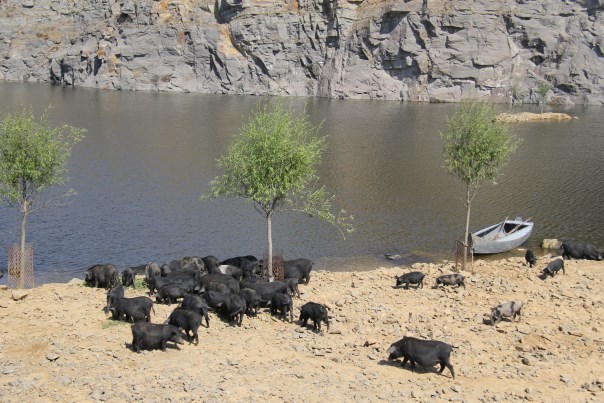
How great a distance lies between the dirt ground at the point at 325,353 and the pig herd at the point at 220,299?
1.47 feet

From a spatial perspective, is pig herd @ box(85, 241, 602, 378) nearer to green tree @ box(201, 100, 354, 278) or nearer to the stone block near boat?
green tree @ box(201, 100, 354, 278)

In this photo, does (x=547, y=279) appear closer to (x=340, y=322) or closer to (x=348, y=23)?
(x=340, y=322)

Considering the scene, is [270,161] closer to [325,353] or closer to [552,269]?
[325,353]

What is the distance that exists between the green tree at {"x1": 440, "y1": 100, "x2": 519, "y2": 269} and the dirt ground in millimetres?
7430

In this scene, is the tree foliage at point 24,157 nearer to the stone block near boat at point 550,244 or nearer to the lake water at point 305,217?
the lake water at point 305,217

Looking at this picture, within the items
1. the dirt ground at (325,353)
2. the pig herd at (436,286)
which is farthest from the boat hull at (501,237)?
the dirt ground at (325,353)

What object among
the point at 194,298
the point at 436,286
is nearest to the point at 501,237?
the point at 436,286

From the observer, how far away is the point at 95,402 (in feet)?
54.3

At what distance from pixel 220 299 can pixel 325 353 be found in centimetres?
455

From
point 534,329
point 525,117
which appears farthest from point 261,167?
point 525,117

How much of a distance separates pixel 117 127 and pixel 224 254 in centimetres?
4999

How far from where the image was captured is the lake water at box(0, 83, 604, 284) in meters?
37.7

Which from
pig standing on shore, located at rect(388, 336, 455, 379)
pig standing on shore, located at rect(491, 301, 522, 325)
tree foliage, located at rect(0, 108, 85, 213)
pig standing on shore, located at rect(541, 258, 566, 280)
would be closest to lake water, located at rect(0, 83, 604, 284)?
tree foliage, located at rect(0, 108, 85, 213)

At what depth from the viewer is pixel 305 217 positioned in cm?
4338
